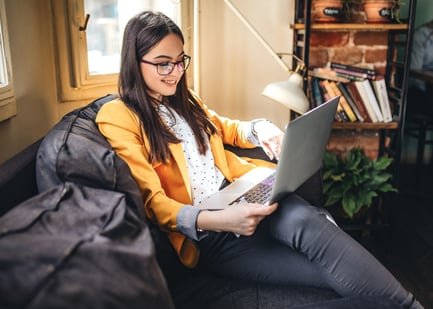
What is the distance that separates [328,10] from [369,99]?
1.55ft

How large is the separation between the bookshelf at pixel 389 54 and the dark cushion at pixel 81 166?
4.11 ft

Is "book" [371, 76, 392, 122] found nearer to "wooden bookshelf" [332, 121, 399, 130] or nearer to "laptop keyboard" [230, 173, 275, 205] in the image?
"wooden bookshelf" [332, 121, 399, 130]

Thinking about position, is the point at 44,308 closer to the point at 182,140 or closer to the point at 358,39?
the point at 182,140

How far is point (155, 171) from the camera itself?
152 cm

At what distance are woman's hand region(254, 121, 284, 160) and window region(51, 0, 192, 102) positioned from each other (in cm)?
69

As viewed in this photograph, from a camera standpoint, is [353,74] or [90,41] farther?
[353,74]

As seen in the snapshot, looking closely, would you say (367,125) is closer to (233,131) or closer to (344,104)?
(344,104)

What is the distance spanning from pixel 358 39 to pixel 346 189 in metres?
0.80

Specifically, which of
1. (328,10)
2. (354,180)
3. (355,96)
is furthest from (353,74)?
(354,180)

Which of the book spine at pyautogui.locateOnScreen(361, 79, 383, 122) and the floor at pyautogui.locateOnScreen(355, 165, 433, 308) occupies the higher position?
the book spine at pyautogui.locateOnScreen(361, 79, 383, 122)

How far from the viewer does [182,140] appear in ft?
5.31

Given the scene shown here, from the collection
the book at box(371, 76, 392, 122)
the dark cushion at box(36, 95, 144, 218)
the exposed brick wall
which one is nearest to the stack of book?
the book at box(371, 76, 392, 122)

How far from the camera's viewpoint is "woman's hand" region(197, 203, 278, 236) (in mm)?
1295

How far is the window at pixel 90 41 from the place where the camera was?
5.94 feet
